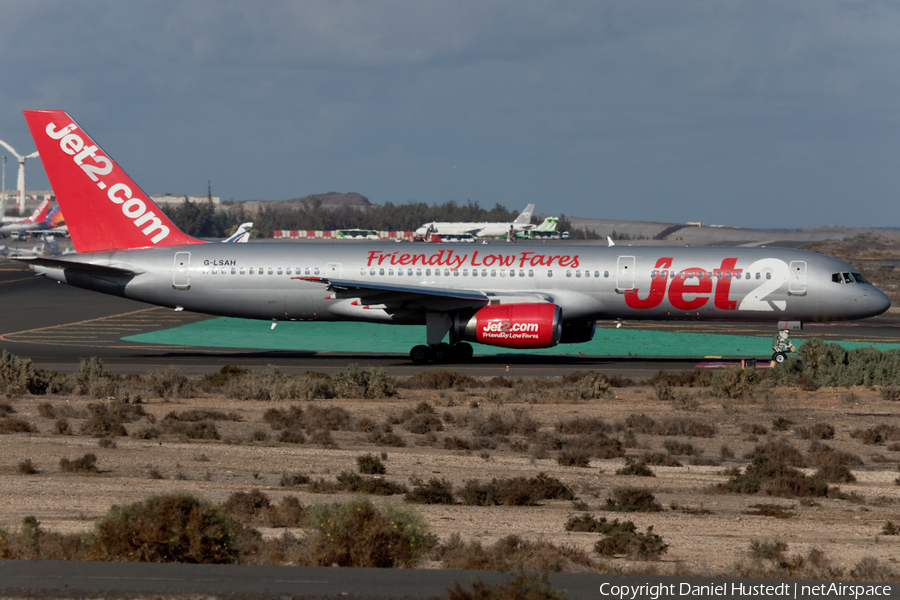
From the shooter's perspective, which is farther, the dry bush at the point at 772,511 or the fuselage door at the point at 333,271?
the fuselage door at the point at 333,271

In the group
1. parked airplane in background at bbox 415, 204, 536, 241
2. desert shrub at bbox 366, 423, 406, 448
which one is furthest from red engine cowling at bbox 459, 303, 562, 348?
parked airplane in background at bbox 415, 204, 536, 241

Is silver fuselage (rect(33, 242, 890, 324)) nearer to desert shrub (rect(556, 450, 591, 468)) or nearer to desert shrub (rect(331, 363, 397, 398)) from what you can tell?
desert shrub (rect(331, 363, 397, 398))

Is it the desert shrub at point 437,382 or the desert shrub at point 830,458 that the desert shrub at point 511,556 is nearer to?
the desert shrub at point 830,458

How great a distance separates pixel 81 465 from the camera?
1780cm

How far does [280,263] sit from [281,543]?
2496cm

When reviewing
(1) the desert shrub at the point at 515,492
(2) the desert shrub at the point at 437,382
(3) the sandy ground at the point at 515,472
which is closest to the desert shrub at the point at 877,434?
(3) the sandy ground at the point at 515,472

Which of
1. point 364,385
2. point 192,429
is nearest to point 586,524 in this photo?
point 192,429

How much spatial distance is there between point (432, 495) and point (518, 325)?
17632 mm

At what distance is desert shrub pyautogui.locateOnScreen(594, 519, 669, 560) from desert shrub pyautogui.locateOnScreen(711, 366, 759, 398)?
16.2m

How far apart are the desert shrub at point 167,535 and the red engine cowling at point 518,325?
22.3 m

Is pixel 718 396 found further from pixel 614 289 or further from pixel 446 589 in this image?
pixel 446 589

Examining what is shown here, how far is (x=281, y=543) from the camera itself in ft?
41.4

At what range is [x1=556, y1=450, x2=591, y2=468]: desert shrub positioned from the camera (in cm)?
1959

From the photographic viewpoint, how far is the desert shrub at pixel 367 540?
11375 mm
